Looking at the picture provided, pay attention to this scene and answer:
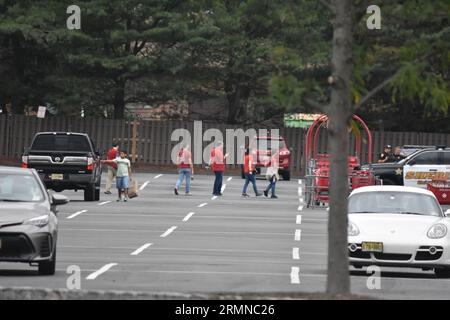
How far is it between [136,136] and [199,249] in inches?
1561

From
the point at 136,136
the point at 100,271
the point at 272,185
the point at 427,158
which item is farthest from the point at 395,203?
the point at 136,136

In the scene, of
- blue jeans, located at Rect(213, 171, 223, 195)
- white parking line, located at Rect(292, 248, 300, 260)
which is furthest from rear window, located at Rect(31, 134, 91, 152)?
white parking line, located at Rect(292, 248, 300, 260)

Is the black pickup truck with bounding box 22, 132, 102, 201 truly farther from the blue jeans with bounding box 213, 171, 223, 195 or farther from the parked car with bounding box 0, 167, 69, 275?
the parked car with bounding box 0, 167, 69, 275

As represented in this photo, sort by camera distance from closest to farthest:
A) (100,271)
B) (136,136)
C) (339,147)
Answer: (339,147), (100,271), (136,136)

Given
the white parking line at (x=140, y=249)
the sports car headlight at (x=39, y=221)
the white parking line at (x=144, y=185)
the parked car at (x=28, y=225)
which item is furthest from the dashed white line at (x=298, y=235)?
the white parking line at (x=144, y=185)

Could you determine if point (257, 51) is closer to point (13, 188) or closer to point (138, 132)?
point (138, 132)

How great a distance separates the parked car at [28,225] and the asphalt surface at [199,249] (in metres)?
0.32

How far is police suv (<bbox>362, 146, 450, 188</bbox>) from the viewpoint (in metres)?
44.0

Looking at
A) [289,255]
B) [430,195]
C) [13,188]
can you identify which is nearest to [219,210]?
[289,255]

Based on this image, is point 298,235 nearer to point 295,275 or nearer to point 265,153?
point 295,275

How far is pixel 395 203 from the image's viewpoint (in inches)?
901

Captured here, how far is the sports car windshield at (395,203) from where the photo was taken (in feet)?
74.2
